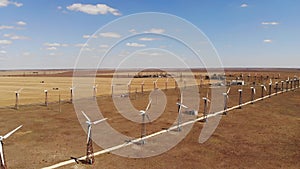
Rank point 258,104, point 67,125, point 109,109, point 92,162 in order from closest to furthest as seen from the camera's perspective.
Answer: point 92,162 → point 67,125 → point 109,109 → point 258,104

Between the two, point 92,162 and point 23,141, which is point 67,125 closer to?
point 23,141

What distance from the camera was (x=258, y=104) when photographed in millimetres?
38594

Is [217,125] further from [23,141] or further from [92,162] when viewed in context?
[23,141]

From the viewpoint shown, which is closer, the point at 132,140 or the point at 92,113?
the point at 132,140

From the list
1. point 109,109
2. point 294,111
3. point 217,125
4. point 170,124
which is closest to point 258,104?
point 294,111

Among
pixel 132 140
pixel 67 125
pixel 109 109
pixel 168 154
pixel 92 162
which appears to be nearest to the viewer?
pixel 92 162

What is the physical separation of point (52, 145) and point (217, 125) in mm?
15199

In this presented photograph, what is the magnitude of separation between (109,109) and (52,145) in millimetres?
15619

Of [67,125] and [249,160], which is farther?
[67,125]

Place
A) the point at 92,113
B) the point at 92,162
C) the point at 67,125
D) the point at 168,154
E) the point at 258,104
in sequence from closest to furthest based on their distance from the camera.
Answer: the point at 92,162 < the point at 168,154 < the point at 67,125 < the point at 92,113 < the point at 258,104

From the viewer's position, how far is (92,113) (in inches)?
1277

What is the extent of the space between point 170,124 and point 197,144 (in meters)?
6.48

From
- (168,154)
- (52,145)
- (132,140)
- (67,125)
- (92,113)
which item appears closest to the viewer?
(168,154)

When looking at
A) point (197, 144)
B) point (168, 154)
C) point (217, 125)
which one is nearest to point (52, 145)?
point (168, 154)
